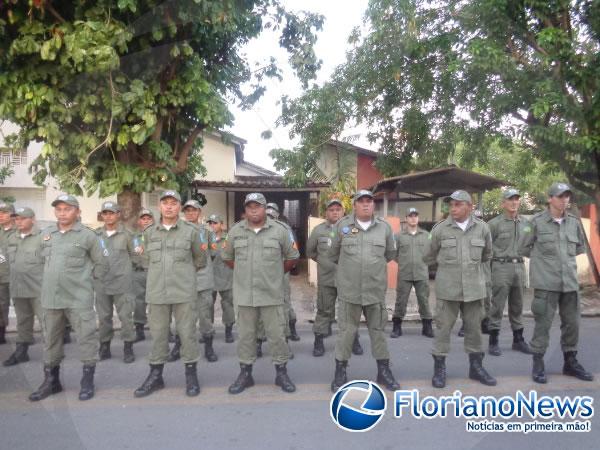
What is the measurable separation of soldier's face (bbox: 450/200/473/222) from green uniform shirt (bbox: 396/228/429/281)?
186cm

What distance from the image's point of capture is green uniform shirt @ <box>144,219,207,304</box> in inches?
168

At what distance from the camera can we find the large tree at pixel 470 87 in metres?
7.29

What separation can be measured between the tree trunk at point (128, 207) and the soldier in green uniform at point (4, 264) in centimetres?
136

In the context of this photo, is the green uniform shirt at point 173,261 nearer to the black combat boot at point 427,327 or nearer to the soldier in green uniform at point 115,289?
the soldier in green uniform at point 115,289

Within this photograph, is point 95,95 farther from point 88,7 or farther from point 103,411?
point 103,411

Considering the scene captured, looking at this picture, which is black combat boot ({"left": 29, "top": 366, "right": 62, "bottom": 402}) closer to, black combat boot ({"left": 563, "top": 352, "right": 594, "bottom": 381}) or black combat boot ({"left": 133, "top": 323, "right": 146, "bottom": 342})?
black combat boot ({"left": 133, "top": 323, "right": 146, "bottom": 342})

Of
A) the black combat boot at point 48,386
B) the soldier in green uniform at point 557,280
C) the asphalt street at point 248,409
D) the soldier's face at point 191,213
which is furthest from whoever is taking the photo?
the soldier's face at point 191,213

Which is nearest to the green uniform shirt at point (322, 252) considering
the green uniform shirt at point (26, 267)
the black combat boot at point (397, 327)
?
the black combat boot at point (397, 327)

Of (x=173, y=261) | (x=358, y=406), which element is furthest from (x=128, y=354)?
(x=358, y=406)

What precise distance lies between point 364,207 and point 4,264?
457 centimetres

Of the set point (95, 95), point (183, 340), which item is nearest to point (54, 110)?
point (95, 95)

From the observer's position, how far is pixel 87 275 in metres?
4.36

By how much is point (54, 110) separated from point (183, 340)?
129 inches

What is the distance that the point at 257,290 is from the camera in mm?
4273
